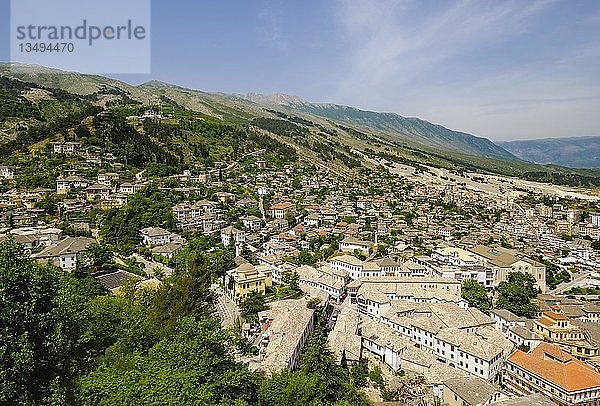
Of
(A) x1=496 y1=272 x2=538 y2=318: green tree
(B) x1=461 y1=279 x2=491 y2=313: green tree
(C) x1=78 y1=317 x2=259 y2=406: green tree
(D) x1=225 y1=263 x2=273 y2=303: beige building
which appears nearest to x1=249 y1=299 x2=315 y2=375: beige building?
(D) x1=225 y1=263 x2=273 y2=303: beige building

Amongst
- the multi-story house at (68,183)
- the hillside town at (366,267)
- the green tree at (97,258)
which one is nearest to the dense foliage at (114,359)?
the hillside town at (366,267)

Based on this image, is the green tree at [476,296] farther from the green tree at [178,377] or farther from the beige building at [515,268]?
the green tree at [178,377]

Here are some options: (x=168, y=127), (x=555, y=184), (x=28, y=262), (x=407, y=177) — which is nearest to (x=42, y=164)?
(x=168, y=127)

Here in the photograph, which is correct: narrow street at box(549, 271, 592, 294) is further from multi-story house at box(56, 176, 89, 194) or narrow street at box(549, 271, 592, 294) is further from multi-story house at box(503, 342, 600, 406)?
multi-story house at box(56, 176, 89, 194)

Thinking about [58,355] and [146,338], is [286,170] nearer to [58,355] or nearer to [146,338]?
[146,338]

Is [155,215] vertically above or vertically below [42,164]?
below

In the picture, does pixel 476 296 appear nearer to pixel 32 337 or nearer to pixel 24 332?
pixel 32 337
